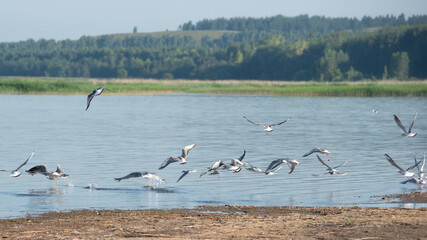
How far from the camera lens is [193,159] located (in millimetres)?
22250

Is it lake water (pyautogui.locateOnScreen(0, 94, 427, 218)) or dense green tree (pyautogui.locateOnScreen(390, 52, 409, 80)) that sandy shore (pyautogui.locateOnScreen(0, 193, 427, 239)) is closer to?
lake water (pyautogui.locateOnScreen(0, 94, 427, 218))

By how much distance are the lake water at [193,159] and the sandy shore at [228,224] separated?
1.11 m

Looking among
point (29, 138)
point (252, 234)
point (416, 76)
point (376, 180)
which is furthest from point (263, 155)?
point (416, 76)

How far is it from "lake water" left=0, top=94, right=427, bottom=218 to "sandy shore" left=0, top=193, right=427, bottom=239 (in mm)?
1108

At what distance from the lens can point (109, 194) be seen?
15.0 meters

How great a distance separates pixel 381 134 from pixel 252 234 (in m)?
24.1

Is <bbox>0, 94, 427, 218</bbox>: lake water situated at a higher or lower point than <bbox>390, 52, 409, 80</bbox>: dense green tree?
higher

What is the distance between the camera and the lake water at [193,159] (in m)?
14.5

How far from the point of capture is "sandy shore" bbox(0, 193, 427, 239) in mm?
10289

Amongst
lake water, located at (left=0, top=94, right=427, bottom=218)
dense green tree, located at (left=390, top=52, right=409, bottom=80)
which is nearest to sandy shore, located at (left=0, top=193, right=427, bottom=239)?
lake water, located at (left=0, top=94, right=427, bottom=218)

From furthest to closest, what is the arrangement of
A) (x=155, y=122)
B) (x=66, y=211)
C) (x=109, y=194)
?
(x=155, y=122) → (x=109, y=194) → (x=66, y=211)

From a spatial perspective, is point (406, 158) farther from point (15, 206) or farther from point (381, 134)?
point (15, 206)

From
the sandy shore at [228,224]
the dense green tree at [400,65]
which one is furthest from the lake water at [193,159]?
the dense green tree at [400,65]

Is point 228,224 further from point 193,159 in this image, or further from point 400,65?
point 400,65
